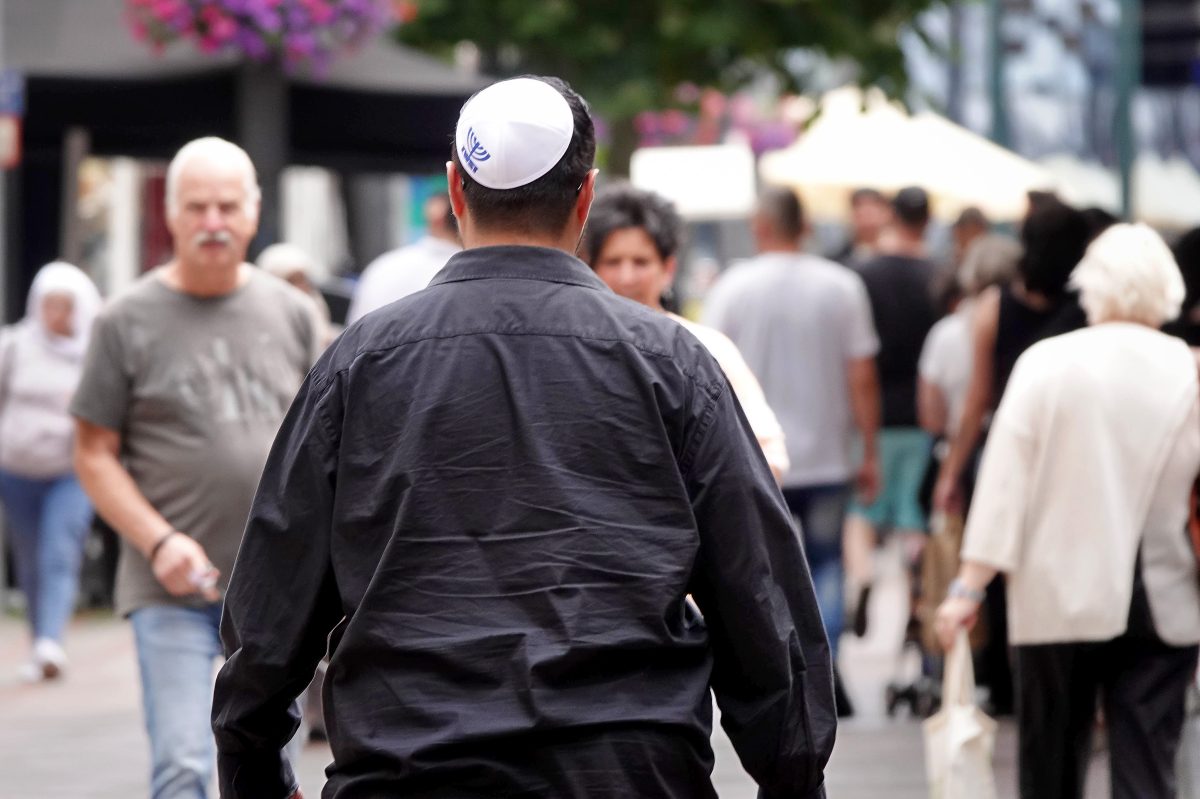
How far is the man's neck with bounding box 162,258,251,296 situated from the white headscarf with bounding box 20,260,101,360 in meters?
A: 6.52

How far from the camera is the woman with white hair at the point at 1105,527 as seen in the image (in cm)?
556

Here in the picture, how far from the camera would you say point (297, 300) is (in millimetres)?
5816

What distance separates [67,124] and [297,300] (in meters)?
8.72

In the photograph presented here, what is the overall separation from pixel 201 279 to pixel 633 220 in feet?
3.47

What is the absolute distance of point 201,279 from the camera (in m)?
5.60

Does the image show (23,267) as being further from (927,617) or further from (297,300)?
(297,300)

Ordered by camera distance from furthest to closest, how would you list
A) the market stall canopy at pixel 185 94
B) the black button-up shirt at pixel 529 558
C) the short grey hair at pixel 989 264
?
the market stall canopy at pixel 185 94, the short grey hair at pixel 989 264, the black button-up shirt at pixel 529 558

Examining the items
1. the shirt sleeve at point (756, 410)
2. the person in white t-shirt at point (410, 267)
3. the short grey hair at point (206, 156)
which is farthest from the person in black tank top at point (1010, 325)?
the short grey hair at point (206, 156)

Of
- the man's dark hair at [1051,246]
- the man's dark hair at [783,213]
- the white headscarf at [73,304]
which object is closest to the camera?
the man's dark hair at [1051,246]

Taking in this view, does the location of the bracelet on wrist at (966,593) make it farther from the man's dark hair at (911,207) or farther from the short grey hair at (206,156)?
the man's dark hair at (911,207)

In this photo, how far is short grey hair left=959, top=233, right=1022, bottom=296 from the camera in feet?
30.8

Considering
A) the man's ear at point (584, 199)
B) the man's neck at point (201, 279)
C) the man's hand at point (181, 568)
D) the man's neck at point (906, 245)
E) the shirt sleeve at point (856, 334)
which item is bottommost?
the man's hand at point (181, 568)

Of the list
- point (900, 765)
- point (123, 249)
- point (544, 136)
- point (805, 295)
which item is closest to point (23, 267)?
point (123, 249)

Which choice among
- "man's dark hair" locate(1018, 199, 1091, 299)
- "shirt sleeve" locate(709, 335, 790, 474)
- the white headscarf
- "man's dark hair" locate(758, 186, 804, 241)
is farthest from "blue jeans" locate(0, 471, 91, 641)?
"shirt sleeve" locate(709, 335, 790, 474)
